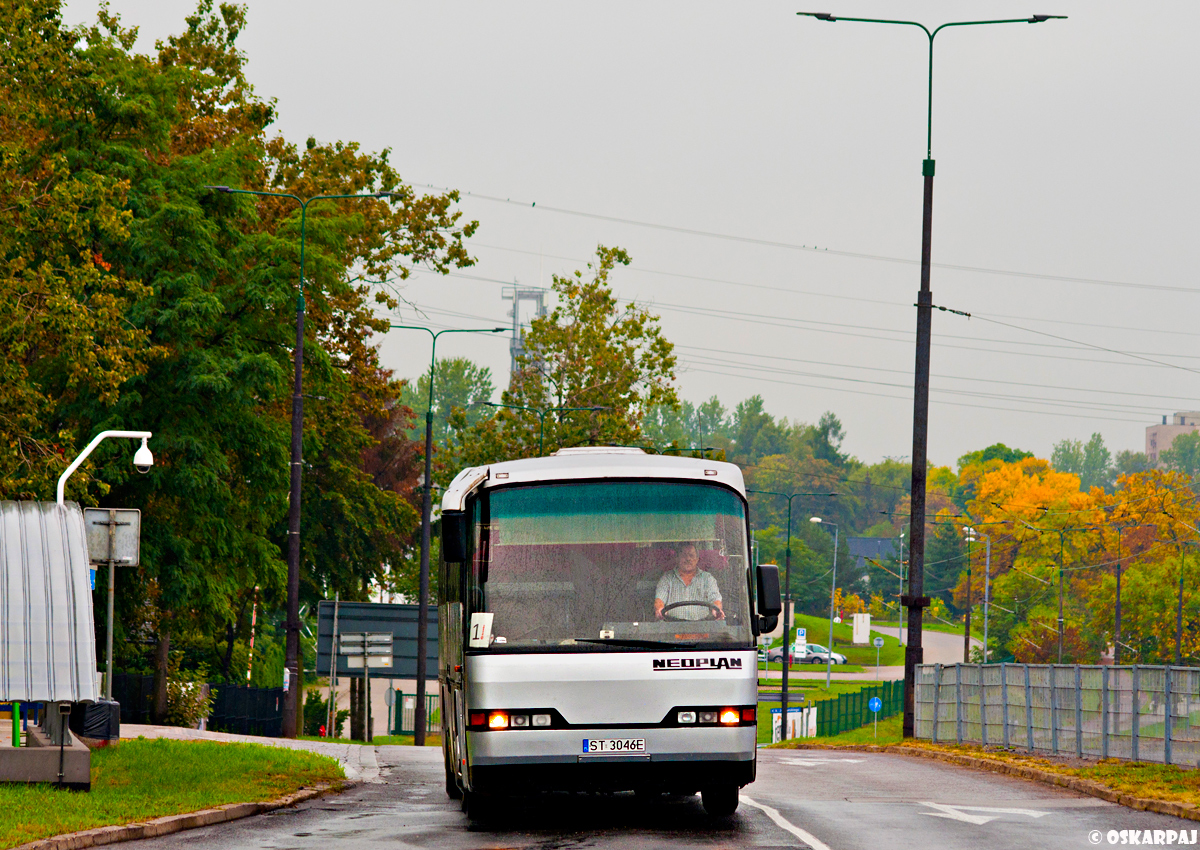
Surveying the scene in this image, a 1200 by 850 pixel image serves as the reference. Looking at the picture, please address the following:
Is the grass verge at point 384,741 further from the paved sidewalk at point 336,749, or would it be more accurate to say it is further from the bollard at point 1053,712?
the bollard at point 1053,712

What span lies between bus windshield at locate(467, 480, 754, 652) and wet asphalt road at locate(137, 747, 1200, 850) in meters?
1.59

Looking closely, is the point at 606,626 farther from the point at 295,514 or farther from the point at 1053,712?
the point at 295,514

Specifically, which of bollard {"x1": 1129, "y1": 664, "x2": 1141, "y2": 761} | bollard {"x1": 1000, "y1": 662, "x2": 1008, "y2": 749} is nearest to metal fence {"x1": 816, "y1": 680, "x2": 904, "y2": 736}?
bollard {"x1": 1000, "y1": 662, "x2": 1008, "y2": 749}

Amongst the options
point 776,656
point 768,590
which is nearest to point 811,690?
point 776,656

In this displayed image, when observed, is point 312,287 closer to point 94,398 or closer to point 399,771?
point 94,398

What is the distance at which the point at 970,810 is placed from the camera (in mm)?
15859

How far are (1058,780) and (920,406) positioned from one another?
10220mm

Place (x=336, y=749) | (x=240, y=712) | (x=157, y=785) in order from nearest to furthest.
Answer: (x=157, y=785)
(x=336, y=749)
(x=240, y=712)

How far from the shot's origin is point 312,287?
3791 centimetres

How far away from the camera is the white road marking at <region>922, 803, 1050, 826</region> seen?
14867 mm

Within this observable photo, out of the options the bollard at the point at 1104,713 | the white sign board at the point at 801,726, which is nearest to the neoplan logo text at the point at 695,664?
the bollard at the point at 1104,713

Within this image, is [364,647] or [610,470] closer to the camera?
[610,470]

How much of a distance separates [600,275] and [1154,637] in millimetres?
42307

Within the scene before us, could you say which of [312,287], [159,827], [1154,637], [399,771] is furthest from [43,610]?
[1154,637]
